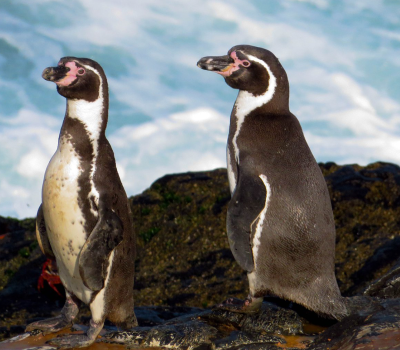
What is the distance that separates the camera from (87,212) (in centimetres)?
568

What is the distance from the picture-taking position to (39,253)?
36.5 feet

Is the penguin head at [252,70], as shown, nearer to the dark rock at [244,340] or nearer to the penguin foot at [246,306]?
the penguin foot at [246,306]

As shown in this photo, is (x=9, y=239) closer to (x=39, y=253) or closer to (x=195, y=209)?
(x=39, y=253)

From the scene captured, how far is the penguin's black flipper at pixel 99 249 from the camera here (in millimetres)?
5465

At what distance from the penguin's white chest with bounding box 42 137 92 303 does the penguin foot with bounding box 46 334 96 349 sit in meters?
0.36

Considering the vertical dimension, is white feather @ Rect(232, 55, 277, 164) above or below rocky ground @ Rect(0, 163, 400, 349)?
above

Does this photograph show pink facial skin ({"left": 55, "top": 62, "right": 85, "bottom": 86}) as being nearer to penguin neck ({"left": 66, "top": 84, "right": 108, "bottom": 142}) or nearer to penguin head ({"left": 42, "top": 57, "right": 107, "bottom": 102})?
penguin head ({"left": 42, "top": 57, "right": 107, "bottom": 102})

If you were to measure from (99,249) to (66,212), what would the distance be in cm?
54

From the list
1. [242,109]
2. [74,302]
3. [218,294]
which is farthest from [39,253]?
[242,109]

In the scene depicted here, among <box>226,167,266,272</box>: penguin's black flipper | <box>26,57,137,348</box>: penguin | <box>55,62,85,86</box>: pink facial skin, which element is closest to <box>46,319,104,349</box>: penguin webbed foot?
<box>26,57,137,348</box>: penguin

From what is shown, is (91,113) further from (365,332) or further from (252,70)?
(365,332)

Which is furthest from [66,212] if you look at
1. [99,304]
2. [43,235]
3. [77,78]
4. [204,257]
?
[204,257]

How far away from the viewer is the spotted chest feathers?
18.7 ft

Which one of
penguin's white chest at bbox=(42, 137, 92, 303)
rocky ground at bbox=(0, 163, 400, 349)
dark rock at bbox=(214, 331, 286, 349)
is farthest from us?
rocky ground at bbox=(0, 163, 400, 349)
